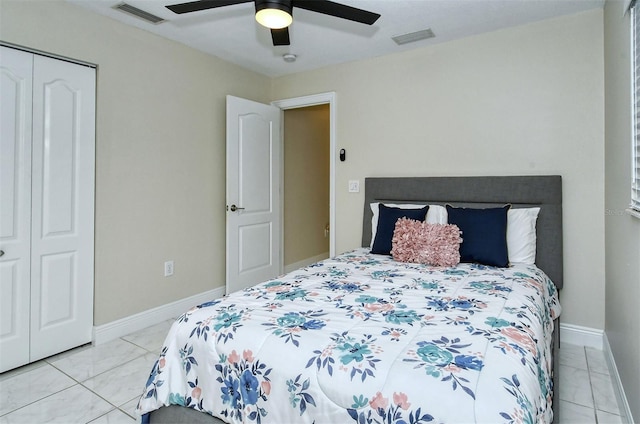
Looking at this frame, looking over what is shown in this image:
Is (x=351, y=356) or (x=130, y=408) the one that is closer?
(x=351, y=356)

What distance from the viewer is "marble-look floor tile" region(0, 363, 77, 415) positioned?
201cm

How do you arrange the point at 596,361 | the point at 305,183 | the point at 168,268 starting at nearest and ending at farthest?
the point at 596,361 → the point at 168,268 → the point at 305,183

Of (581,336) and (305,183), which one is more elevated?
(305,183)

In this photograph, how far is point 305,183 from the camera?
4949 mm

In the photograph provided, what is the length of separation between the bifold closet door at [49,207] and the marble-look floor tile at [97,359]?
0.14m

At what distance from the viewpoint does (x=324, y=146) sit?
17.7ft

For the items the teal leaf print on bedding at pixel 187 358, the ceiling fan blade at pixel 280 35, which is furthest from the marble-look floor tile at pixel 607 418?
the ceiling fan blade at pixel 280 35

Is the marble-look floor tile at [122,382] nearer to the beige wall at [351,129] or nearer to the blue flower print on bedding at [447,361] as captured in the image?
the beige wall at [351,129]

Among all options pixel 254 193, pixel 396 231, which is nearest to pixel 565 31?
pixel 396 231

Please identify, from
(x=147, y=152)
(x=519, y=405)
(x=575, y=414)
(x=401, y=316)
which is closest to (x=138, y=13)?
(x=147, y=152)

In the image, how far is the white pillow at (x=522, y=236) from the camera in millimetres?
2699

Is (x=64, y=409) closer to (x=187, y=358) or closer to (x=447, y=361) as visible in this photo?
(x=187, y=358)

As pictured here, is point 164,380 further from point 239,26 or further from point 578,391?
point 239,26

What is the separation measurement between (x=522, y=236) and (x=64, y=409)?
3068 millimetres
